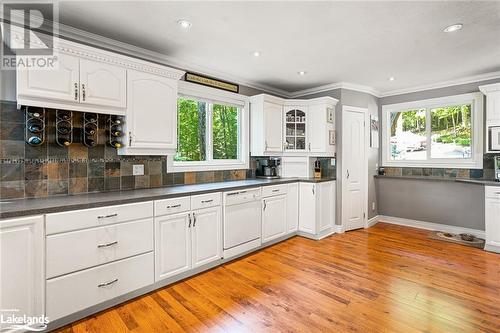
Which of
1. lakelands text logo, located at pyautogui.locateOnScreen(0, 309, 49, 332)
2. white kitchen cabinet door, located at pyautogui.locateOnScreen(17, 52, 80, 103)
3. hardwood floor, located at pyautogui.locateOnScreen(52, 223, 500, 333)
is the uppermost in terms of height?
white kitchen cabinet door, located at pyautogui.locateOnScreen(17, 52, 80, 103)

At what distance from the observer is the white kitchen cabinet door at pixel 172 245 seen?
247cm

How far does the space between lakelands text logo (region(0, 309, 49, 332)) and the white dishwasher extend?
5.77 feet

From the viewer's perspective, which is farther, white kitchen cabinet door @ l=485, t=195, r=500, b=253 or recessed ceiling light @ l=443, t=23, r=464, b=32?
white kitchen cabinet door @ l=485, t=195, r=500, b=253

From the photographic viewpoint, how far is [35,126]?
2232 mm

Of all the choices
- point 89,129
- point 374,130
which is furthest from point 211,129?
point 374,130

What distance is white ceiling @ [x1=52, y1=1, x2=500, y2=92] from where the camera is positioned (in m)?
2.16

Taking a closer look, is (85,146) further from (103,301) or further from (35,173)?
(103,301)

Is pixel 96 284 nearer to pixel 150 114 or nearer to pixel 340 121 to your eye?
pixel 150 114

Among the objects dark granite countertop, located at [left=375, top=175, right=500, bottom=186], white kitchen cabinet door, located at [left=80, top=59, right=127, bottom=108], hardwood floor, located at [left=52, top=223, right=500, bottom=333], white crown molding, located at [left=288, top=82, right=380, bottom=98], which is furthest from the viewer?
white crown molding, located at [left=288, top=82, right=380, bottom=98]

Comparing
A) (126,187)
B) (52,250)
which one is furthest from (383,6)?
(52,250)

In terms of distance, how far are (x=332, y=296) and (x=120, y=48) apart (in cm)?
346

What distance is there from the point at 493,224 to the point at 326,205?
221cm

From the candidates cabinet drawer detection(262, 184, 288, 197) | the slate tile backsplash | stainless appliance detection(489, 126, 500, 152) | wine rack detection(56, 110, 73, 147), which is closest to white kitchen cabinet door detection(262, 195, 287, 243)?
cabinet drawer detection(262, 184, 288, 197)

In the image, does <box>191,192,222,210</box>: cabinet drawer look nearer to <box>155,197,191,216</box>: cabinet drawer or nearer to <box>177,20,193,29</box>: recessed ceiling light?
<box>155,197,191,216</box>: cabinet drawer
